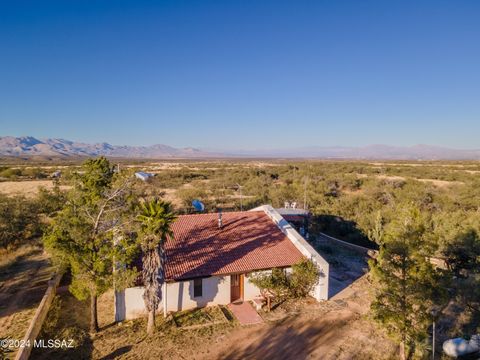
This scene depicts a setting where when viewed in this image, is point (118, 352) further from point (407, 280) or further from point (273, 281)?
point (407, 280)

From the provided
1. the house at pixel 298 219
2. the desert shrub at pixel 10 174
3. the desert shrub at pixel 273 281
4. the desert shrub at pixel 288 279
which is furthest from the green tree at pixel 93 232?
the desert shrub at pixel 10 174

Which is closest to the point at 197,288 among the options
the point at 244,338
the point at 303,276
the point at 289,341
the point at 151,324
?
the point at 151,324

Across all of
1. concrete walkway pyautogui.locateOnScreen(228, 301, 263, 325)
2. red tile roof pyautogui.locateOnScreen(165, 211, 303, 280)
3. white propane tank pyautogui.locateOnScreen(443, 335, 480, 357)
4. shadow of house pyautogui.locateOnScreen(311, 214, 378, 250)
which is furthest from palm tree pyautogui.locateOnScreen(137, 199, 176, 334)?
shadow of house pyautogui.locateOnScreen(311, 214, 378, 250)

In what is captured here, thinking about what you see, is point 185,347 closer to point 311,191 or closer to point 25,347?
point 25,347

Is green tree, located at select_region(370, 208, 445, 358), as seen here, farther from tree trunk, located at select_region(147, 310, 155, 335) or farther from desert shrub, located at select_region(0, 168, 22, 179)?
desert shrub, located at select_region(0, 168, 22, 179)

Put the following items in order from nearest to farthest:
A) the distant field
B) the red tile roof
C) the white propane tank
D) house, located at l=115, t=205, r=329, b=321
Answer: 1. the white propane tank
2. house, located at l=115, t=205, r=329, b=321
3. the red tile roof
4. the distant field
